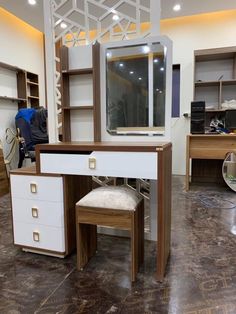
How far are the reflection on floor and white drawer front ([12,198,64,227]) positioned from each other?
30 centimetres

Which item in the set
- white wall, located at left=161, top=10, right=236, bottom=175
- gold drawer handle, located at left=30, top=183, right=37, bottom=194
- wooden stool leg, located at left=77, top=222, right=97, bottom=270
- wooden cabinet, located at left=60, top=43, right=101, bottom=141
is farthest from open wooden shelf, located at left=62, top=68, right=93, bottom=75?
white wall, located at left=161, top=10, right=236, bottom=175

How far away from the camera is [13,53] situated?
4.55 m

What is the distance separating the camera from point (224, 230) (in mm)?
2449

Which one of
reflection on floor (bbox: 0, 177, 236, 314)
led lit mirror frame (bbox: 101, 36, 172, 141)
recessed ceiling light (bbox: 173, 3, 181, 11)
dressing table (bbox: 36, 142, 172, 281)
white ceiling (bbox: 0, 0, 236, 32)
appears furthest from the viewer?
recessed ceiling light (bbox: 173, 3, 181, 11)

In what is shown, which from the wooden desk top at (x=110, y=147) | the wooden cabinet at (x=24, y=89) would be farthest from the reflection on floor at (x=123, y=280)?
the wooden cabinet at (x=24, y=89)

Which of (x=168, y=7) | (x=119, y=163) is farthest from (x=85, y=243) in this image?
(x=168, y=7)

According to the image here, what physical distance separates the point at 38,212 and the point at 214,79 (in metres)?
3.93

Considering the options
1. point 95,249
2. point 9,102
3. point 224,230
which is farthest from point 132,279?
point 9,102

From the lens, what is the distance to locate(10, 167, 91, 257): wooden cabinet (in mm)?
1867

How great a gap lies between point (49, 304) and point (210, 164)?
3.66 meters

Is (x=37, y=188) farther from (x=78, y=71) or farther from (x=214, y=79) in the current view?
(x=214, y=79)

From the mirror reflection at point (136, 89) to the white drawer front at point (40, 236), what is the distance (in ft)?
3.34

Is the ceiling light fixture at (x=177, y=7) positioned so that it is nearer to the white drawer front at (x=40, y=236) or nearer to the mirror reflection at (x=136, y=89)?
the mirror reflection at (x=136, y=89)

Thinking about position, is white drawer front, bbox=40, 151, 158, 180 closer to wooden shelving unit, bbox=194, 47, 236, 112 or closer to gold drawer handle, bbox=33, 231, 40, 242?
gold drawer handle, bbox=33, 231, 40, 242
